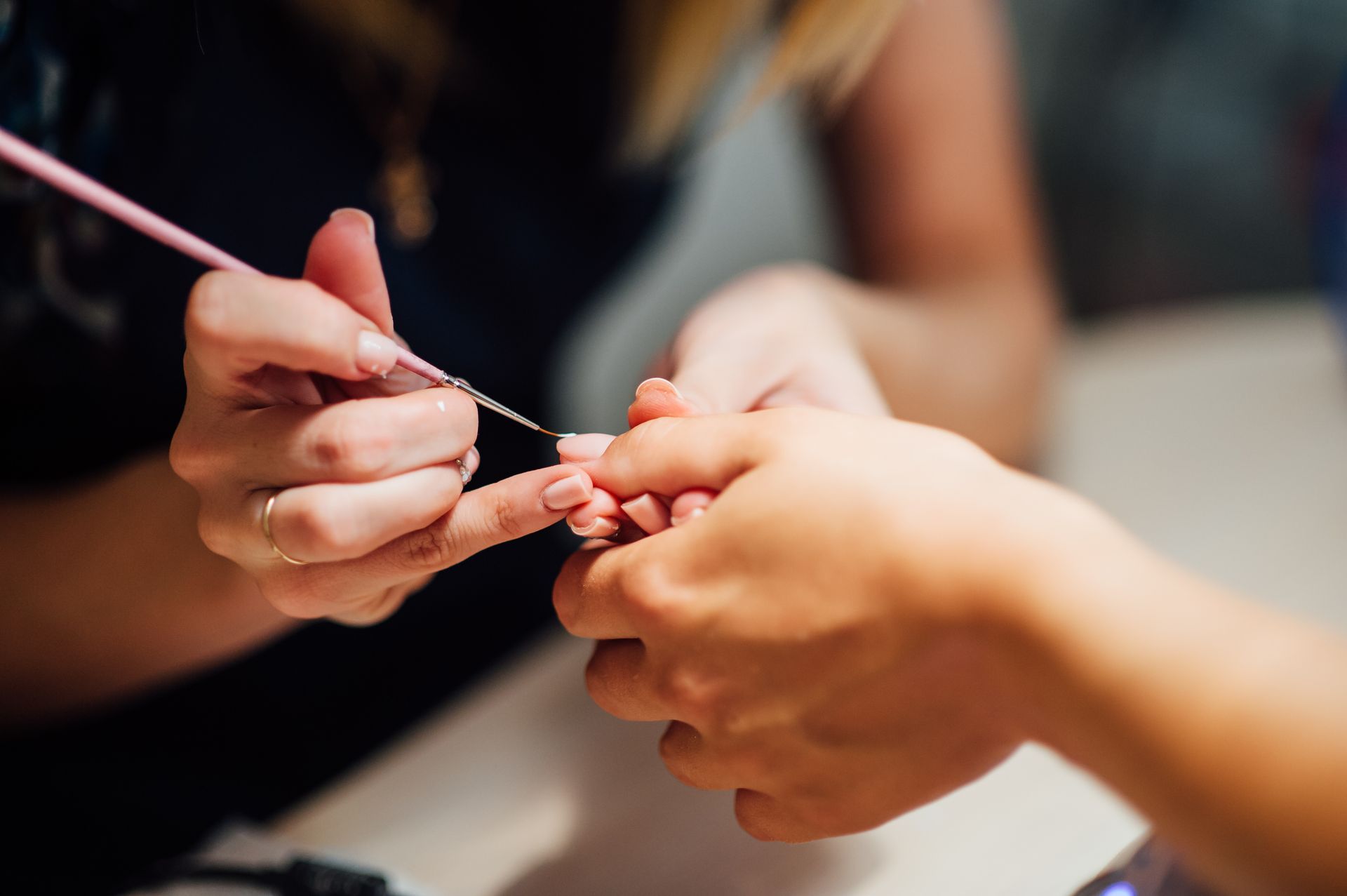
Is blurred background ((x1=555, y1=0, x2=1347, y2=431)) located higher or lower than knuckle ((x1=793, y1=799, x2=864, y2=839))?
higher

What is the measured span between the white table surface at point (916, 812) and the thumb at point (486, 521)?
0.19m

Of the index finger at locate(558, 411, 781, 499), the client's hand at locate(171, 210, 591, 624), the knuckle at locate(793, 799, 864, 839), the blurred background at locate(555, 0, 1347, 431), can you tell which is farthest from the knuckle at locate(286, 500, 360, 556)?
the blurred background at locate(555, 0, 1347, 431)

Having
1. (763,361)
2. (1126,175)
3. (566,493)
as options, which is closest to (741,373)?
(763,361)

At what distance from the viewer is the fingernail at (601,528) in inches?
14.6

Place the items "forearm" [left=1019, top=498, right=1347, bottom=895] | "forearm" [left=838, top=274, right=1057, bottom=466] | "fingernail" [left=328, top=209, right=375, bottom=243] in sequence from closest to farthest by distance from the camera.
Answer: "forearm" [left=1019, top=498, right=1347, bottom=895] → "fingernail" [left=328, top=209, right=375, bottom=243] → "forearm" [left=838, top=274, right=1057, bottom=466]

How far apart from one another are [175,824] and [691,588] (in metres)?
0.44

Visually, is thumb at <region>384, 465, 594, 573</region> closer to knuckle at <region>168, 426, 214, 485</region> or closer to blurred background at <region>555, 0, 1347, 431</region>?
knuckle at <region>168, 426, 214, 485</region>

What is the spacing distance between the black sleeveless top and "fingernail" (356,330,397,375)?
0.13 m

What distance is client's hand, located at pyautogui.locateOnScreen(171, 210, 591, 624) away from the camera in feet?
1.01

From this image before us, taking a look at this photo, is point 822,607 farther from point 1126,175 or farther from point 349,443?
point 1126,175

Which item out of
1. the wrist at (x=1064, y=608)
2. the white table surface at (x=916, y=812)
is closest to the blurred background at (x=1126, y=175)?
the white table surface at (x=916, y=812)

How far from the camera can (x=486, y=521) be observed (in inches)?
14.6

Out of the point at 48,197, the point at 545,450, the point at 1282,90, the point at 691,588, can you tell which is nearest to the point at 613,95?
the point at 545,450

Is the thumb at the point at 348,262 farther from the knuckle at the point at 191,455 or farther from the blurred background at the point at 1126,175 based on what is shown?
the blurred background at the point at 1126,175
